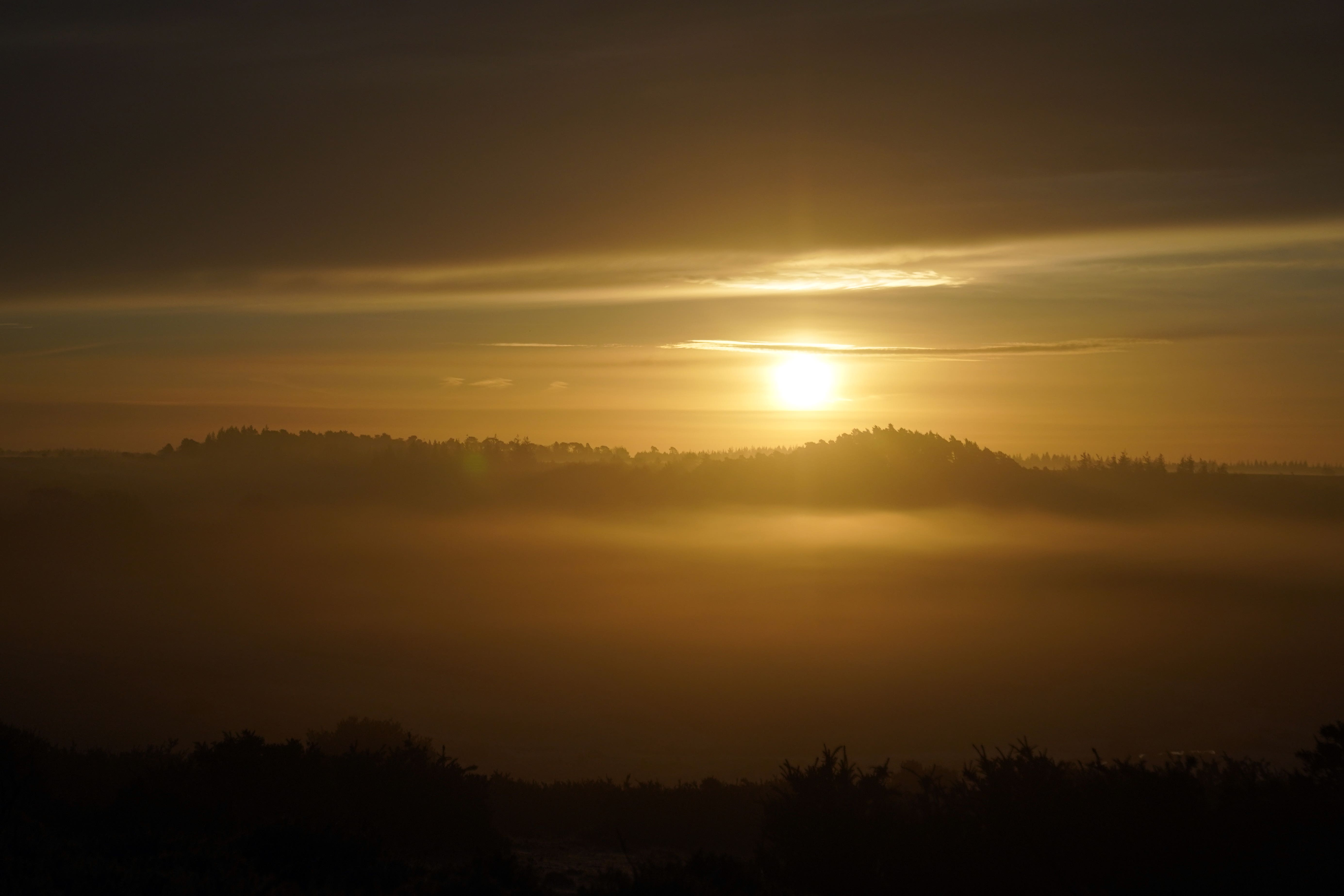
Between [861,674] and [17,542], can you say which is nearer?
[861,674]

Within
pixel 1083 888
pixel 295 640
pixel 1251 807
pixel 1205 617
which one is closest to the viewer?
pixel 1083 888

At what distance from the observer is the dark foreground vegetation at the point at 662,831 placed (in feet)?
30.9

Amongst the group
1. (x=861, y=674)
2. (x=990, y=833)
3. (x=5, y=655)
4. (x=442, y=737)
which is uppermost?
(x=861, y=674)

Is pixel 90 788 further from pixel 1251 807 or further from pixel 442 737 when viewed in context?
pixel 442 737

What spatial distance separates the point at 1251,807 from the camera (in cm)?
1167

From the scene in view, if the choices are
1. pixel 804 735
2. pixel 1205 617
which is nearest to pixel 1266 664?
pixel 1205 617

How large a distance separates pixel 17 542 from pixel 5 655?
100030 millimetres


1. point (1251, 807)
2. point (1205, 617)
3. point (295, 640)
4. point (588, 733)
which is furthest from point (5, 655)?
point (1205, 617)

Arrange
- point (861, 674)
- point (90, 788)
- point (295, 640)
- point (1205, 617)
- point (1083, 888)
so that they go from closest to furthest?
point (1083, 888)
point (90, 788)
point (861, 674)
point (295, 640)
point (1205, 617)

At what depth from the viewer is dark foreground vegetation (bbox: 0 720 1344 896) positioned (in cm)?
943

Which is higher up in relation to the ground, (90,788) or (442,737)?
(442,737)

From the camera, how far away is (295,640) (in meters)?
130

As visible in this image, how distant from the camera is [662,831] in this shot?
58.5 feet

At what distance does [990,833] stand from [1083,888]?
5.32ft
